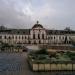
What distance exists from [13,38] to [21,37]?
2992 millimetres

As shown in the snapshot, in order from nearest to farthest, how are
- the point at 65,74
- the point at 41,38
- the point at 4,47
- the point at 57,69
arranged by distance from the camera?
the point at 65,74 < the point at 57,69 < the point at 4,47 < the point at 41,38

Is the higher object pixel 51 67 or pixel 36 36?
pixel 36 36

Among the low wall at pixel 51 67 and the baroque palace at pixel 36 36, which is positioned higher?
the baroque palace at pixel 36 36

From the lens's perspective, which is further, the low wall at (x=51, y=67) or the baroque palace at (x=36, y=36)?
the baroque palace at (x=36, y=36)

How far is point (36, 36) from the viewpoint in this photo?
109 metres

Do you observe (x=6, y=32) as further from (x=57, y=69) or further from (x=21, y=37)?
(x=57, y=69)

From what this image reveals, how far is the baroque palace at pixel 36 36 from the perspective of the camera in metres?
109

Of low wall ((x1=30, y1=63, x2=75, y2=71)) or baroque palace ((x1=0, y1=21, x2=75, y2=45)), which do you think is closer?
low wall ((x1=30, y1=63, x2=75, y2=71))

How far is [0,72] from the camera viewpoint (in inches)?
1515

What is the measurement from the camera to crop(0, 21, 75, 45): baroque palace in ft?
357

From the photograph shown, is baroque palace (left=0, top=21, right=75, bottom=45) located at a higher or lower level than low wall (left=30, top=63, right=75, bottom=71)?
higher

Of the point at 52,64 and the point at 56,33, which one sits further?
the point at 56,33

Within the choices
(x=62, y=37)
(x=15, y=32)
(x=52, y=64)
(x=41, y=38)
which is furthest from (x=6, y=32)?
(x=52, y=64)

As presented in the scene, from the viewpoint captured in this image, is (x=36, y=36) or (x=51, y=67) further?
(x=36, y=36)
